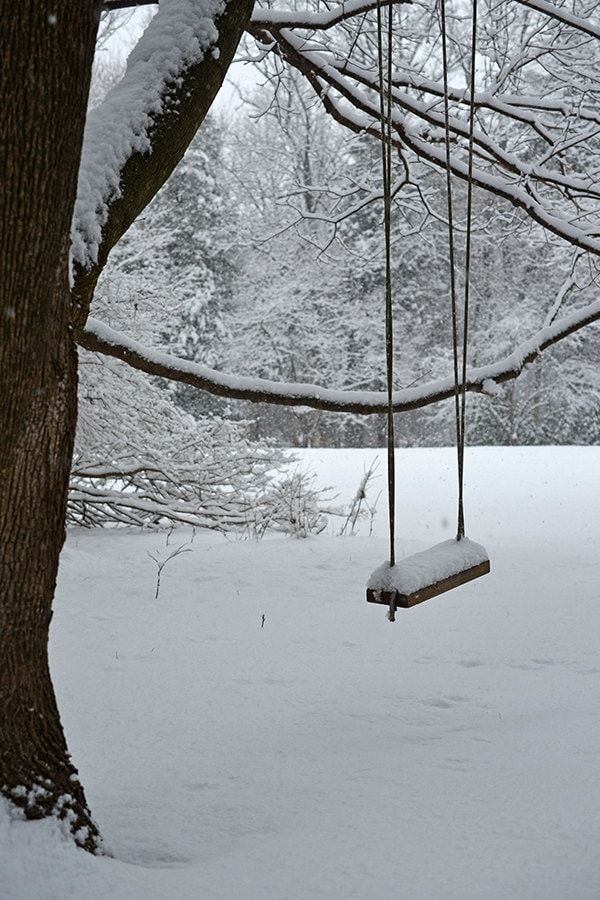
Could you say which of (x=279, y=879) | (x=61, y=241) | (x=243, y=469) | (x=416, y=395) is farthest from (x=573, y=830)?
(x=243, y=469)

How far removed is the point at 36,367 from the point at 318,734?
1.84m

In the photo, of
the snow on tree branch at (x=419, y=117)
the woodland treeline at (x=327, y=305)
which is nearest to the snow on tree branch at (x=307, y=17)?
the snow on tree branch at (x=419, y=117)

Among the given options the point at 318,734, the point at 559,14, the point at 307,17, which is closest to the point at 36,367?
the point at 318,734

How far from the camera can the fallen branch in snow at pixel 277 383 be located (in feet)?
14.0

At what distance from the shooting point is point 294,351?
2358 cm

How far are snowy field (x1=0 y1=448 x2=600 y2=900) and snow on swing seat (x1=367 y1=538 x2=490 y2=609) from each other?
0.60m

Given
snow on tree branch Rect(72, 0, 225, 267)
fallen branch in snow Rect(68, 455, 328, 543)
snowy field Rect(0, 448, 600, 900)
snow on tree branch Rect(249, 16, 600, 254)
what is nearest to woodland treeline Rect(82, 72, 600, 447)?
fallen branch in snow Rect(68, 455, 328, 543)

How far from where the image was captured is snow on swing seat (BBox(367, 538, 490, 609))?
2611 mm

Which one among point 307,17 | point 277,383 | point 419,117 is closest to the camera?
point 277,383

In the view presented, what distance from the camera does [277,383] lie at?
15.3ft

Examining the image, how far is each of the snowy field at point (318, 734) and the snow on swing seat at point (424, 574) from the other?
600 mm

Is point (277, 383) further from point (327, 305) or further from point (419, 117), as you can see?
point (327, 305)

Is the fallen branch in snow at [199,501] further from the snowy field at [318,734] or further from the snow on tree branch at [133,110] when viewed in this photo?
the snow on tree branch at [133,110]

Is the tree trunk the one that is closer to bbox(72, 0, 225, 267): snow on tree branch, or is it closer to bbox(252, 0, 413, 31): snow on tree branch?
bbox(72, 0, 225, 267): snow on tree branch
